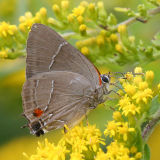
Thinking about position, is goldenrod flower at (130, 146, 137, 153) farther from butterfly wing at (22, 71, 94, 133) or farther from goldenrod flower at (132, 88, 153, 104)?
butterfly wing at (22, 71, 94, 133)

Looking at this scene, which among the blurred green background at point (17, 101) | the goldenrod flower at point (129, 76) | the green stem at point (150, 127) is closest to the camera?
the green stem at point (150, 127)

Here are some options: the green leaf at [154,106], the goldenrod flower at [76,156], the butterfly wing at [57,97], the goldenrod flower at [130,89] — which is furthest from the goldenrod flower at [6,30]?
the green leaf at [154,106]

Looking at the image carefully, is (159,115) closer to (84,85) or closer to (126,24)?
(84,85)

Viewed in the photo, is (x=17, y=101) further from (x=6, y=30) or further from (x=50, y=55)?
(x=50, y=55)

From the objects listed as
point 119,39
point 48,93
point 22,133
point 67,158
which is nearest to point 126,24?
point 119,39

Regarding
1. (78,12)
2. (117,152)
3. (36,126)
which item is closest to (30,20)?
(78,12)

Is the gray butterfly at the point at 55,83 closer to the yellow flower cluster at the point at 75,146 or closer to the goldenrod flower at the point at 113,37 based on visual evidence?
the yellow flower cluster at the point at 75,146
